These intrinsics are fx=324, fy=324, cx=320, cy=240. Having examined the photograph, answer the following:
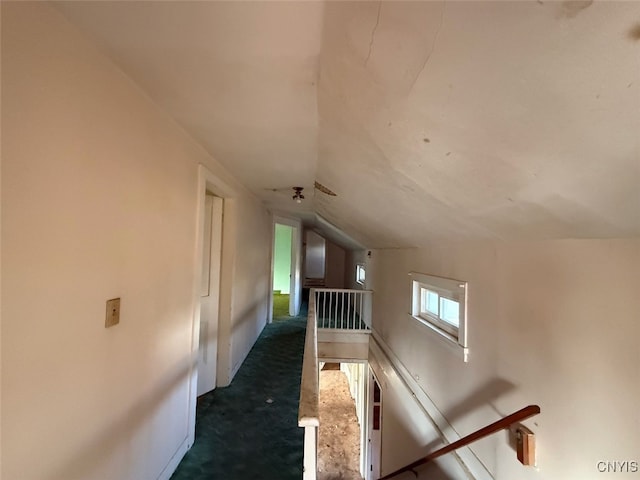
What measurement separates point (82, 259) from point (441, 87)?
1340mm

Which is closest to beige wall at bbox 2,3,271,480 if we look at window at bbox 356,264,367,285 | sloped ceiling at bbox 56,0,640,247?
sloped ceiling at bbox 56,0,640,247

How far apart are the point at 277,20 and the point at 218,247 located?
8.18 feet

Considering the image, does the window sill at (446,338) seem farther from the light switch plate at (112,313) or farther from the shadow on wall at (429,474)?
the light switch plate at (112,313)

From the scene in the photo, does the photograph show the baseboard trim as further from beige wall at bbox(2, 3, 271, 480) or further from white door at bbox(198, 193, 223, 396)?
white door at bbox(198, 193, 223, 396)

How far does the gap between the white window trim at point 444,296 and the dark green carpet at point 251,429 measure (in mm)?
1372

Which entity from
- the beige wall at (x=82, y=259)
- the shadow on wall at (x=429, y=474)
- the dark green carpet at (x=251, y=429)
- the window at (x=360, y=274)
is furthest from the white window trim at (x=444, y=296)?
the window at (x=360, y=274)

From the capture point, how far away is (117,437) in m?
1.43

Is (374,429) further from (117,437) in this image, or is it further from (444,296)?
(117,437)

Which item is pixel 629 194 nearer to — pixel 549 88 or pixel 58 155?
pixel 549 88

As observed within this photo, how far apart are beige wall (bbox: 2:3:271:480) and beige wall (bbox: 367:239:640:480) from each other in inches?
76.2

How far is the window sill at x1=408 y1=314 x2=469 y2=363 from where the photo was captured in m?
2.29

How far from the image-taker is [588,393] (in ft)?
4.31

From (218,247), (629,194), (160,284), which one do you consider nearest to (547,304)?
(629,194)

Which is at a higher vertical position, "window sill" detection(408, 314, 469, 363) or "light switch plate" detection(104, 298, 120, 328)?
"light switch plate" detection(104, 298, 120, 328)
